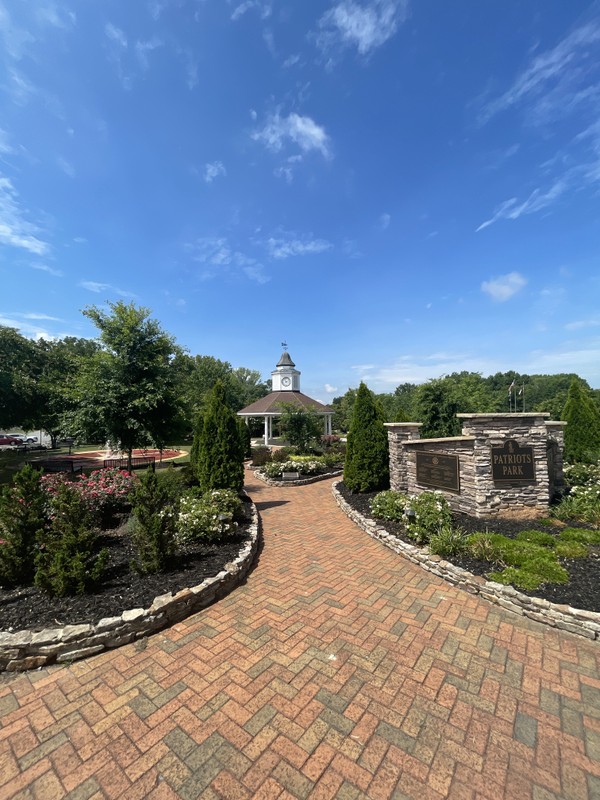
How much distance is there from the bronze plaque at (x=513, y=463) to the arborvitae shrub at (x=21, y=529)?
8.44 m

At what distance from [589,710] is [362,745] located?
2.04m

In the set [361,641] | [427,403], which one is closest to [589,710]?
[361,641]

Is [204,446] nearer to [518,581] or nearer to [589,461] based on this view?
[518,581]

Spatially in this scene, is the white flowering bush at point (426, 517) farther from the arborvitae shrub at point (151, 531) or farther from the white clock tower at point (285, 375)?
the white clock tower at point (285, 375)

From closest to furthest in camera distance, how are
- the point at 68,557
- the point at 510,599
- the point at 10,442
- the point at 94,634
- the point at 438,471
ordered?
1. the point at 94,634
2. the point at 510,599
3. the point at 68,557
4. the point at 438,471
5. the point at 10,442

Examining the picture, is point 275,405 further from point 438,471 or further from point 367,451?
point 438,471

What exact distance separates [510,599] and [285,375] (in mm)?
25032

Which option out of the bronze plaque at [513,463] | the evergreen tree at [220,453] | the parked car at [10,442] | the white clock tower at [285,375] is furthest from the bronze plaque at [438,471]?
the parked car at [10,442]

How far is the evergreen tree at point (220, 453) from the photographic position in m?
8.81

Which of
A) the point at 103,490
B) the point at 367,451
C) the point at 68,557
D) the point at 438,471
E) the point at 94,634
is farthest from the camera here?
the point at 367,451

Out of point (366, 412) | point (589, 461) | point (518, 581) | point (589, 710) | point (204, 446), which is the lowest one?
point (589, 710)

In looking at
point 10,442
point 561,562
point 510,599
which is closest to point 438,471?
point 561,562

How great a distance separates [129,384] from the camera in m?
11.6

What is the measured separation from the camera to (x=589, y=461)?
11.4 meters
